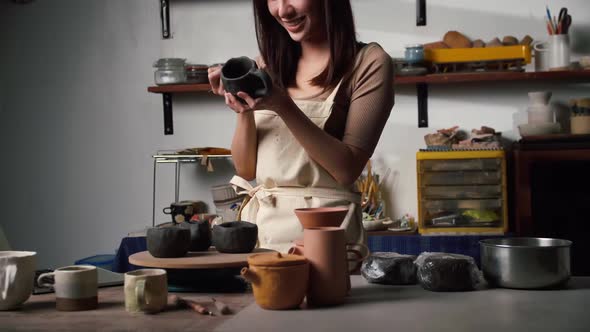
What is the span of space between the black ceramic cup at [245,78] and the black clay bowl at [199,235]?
31 cm

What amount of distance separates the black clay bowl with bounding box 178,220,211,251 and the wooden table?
141 mm

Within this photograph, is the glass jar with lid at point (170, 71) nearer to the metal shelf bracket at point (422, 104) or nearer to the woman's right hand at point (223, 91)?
the metal shelf bracket at point (422, 104)

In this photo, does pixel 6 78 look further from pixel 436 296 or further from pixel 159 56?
pixel 436 296

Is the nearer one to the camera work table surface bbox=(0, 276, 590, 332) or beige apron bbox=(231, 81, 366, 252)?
work table surface bbox=(0, 276, 590, 332)

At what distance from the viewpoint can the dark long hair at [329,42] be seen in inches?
79.0

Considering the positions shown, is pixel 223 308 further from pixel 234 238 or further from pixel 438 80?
pixel 438 80

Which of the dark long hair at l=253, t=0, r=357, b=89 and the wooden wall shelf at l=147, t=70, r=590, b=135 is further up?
the wooden wall shelf at l=147, t=70, r=590, b=135

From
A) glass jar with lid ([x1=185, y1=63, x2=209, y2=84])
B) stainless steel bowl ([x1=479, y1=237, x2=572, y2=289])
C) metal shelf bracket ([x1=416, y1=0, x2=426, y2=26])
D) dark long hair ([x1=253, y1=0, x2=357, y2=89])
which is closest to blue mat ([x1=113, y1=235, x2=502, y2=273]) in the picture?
glass jar with lid ([x1=185, y1=63, x2=209, y2=84])

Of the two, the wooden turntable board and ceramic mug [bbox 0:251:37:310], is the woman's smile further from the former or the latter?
ceramic mug [bbox 0:251:37:310]

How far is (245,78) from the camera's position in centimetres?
162

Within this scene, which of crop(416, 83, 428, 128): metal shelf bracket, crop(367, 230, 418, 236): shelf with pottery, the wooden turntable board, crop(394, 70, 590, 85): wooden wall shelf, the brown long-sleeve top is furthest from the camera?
crop(416, 83, 428, 128): metal shelf bracket

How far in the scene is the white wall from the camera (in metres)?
3.92

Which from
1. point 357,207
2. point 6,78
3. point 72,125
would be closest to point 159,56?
point 72,125

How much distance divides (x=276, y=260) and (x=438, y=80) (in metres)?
2.53
